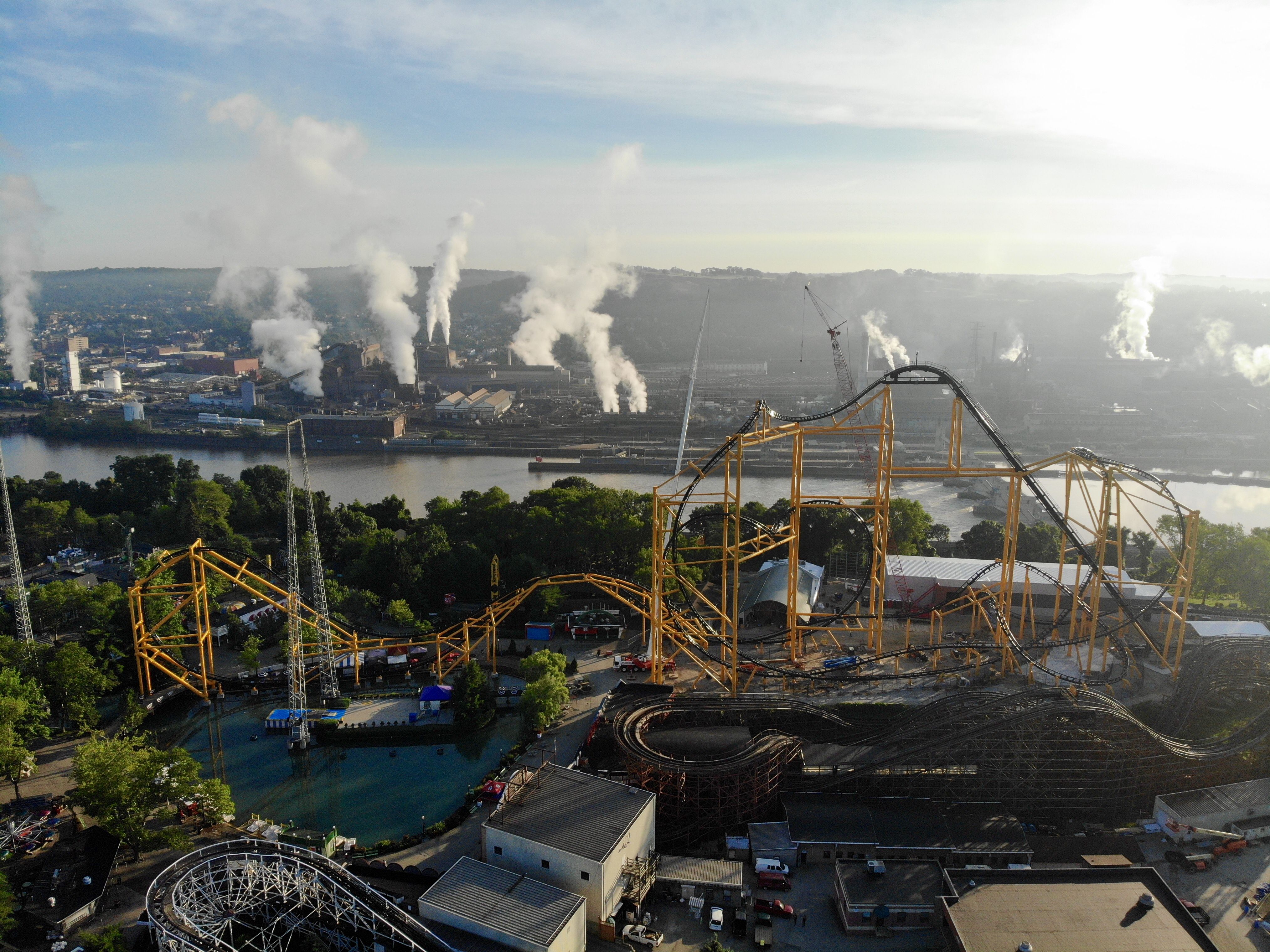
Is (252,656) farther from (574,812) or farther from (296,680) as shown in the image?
(574,812)

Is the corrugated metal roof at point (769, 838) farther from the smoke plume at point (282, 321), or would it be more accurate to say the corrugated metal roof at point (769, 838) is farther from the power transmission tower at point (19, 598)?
the smoke plume at point (282, 321)

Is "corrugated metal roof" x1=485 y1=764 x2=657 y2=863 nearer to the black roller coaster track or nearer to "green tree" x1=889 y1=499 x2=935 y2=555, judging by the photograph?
the black roller coaster track

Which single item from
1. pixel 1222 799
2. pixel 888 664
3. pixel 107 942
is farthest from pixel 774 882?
pixel 107 942

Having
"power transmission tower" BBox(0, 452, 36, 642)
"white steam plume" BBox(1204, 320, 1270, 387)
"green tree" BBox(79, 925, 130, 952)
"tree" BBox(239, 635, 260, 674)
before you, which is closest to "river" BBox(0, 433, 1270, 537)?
"tree" BBox(239, 635, 260, 674)

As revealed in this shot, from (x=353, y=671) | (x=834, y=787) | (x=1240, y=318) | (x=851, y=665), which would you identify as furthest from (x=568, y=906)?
(x=1240, y=318)

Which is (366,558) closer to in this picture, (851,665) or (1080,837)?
(851,665)

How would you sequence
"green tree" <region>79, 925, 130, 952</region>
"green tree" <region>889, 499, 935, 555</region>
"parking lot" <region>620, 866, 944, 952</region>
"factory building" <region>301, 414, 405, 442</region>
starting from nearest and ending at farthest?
"green tree" <region>79, 925, 130, 952</region>
"parking lot" <region>620, 866, 944, 952</region>
"green tree" <region>889, 499, 935, 555</region>
"factory building" <region>301, 414, 405, 442</region>

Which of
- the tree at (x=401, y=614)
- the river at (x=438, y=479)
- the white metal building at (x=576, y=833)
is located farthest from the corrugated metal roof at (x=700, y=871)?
the river at (x=438, y=479)
